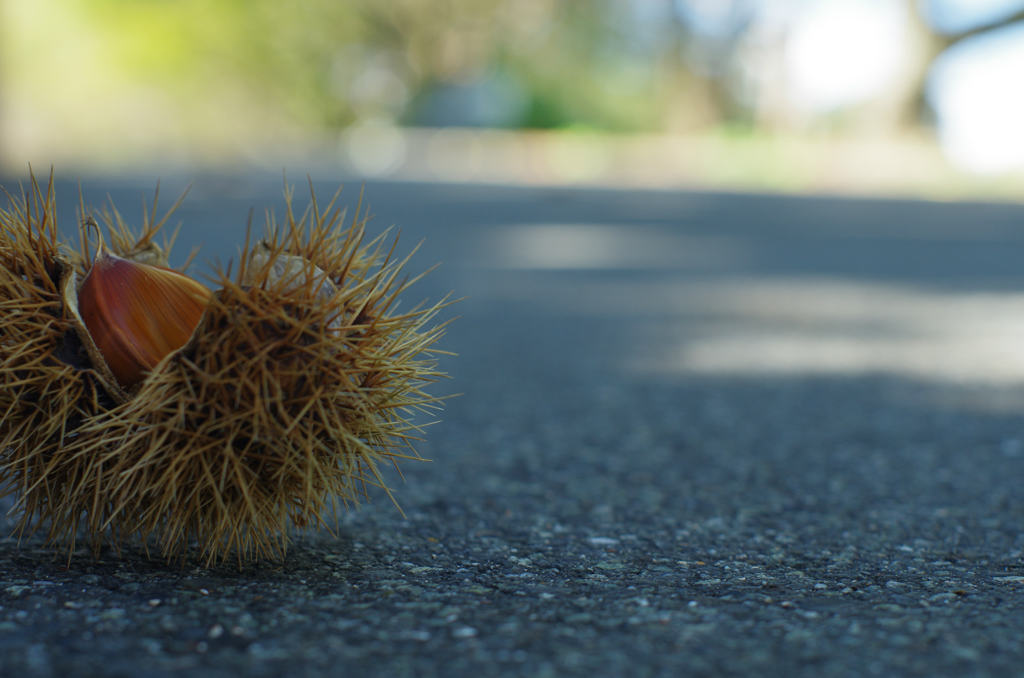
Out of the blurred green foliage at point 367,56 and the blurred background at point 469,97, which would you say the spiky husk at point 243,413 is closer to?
the blurred background at point 469,97

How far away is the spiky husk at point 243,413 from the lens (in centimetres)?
137

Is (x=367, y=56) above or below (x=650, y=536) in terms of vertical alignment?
above

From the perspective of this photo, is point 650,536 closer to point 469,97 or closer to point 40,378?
point 40,378

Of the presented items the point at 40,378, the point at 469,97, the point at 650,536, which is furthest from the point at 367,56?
the point at 40,378

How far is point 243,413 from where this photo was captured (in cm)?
137

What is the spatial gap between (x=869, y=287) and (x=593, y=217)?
517 centimetres

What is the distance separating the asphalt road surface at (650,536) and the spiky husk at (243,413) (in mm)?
122

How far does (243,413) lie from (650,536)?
0.83 metres

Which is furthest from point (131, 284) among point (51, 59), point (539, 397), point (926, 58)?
point (51, 59)

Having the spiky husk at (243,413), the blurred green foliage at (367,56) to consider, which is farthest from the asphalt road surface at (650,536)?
the blurred green foliage at (367,56)

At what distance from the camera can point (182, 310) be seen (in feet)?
4.71

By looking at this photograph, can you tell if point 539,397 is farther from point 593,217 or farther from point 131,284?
point 593,217

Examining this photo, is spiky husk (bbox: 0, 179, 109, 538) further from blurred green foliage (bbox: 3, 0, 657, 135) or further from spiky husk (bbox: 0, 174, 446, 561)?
blurred green foliage (bbox: 3, 0, 657, 135)

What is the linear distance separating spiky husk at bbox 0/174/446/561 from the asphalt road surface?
12 cm
